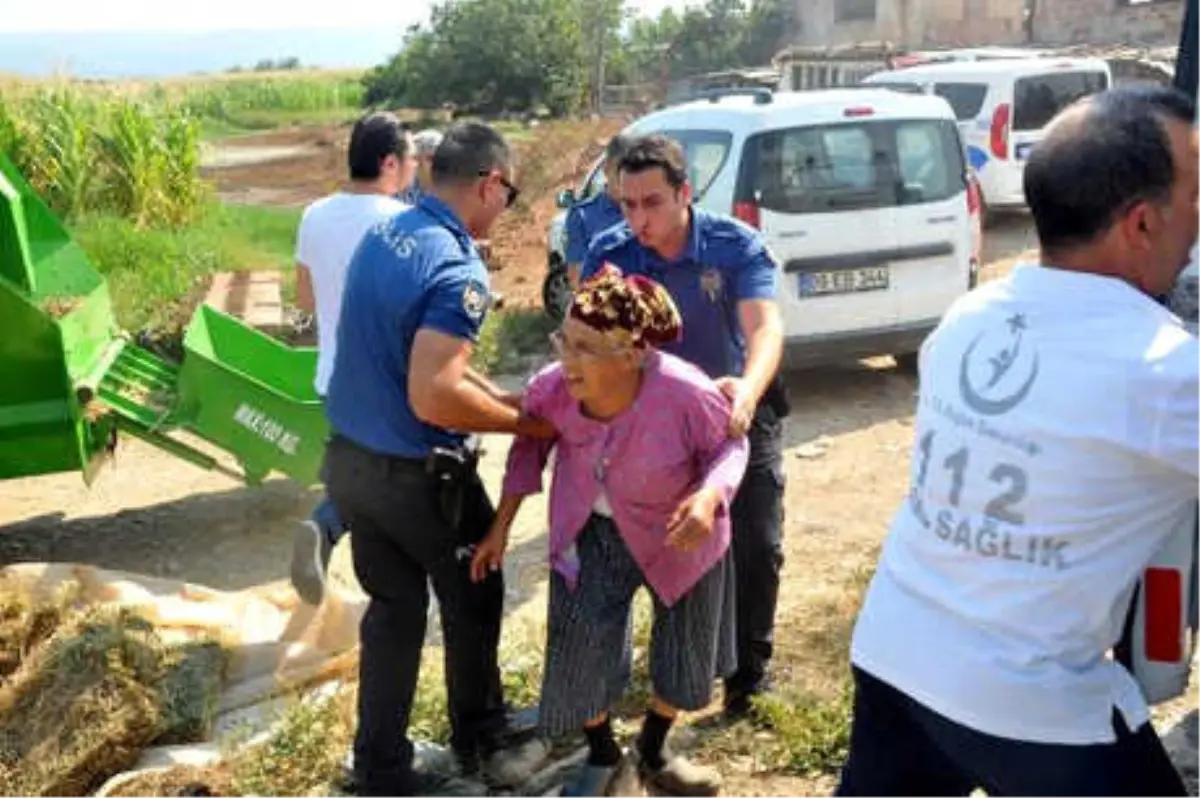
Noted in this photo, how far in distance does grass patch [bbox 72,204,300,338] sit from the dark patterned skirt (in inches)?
254

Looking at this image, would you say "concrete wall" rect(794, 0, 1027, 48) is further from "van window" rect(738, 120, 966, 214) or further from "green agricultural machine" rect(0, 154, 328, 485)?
"green agricultural machine" rect(0, 154, 328, 485)

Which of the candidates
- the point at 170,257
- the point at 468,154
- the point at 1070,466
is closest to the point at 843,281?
the point at 468,154

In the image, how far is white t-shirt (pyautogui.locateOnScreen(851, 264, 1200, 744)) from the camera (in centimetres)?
177

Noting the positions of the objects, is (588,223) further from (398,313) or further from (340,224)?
(398,313)

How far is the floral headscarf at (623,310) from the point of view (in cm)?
302

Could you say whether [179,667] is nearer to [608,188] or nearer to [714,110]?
[608,188]

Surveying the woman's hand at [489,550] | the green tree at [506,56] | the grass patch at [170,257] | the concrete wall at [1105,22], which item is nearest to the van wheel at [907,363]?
the grass patch at [170,257]

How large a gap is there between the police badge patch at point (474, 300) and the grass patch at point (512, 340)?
5460mm

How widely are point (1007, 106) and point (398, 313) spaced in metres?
11.6

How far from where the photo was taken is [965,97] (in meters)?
13.9

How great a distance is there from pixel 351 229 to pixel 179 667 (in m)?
1.62

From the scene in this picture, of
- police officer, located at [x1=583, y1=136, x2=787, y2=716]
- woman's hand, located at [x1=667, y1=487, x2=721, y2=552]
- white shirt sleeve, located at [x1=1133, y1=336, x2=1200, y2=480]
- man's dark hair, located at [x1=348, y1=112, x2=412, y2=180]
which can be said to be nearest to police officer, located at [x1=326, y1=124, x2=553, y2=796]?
police officer, located at [x1=583, y1=136, x2=787, y2=716]

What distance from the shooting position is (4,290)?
204 inches

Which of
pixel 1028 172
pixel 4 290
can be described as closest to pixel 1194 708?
pixel 1028 172
